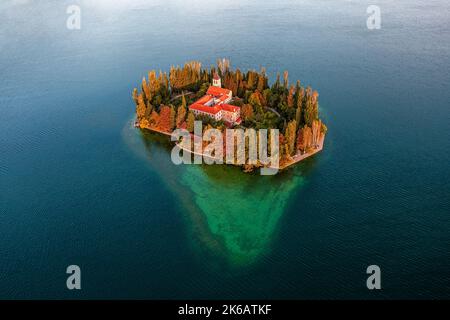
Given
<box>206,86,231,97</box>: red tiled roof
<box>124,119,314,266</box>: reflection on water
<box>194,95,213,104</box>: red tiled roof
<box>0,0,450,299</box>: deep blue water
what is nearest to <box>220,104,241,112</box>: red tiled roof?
<box>194,95,213,104</box>: red tiled roof

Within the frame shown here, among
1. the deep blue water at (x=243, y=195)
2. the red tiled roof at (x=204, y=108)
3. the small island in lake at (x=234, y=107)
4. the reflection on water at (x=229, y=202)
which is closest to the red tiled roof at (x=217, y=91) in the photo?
the small island in lake at (x=234, y=107)

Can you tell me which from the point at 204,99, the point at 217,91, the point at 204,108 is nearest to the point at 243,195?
the point at 204,108

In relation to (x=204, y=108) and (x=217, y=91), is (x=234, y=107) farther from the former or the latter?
(x=217, y=91)

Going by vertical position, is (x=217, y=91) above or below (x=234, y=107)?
above

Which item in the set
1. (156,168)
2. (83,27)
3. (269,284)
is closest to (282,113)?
(156,168)

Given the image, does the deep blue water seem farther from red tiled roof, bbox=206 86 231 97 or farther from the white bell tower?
the white bell tower

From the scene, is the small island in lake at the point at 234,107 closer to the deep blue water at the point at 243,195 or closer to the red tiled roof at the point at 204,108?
the red tiled roof at the point at 204,108
